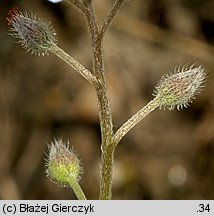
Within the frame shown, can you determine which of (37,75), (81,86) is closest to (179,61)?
(81,86)

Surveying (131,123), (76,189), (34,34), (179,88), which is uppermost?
(34,34)

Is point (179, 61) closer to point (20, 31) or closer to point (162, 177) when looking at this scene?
Result: point (162, 177)

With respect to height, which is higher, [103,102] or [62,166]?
[103,102]

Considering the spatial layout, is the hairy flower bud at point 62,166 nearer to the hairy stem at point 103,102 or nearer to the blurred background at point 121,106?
the hairy stem at point 103,102

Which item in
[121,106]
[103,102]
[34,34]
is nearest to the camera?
[103,102]

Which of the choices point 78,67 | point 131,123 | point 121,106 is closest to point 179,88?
point 131,123

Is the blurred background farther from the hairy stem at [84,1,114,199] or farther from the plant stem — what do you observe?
the hairy stem at [84,1,114,199]

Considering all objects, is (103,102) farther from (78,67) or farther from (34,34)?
(34,34)

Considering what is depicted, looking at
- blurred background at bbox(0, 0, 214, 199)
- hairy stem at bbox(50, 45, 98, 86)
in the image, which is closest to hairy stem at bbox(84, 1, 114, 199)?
hairy stem at bbox(50, 45, 98, 86)

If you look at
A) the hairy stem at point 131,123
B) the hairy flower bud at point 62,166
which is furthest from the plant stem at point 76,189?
the hairy stem at point 131,123
